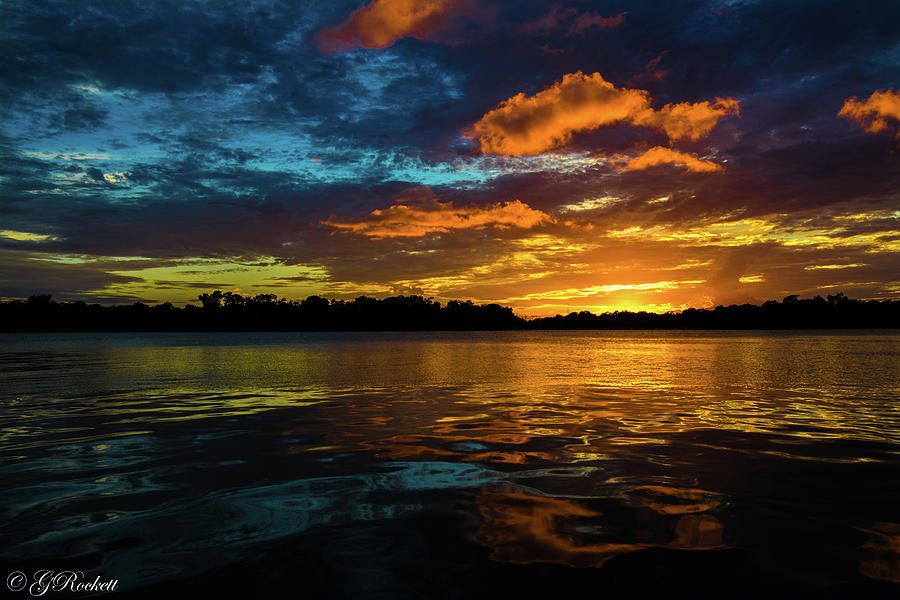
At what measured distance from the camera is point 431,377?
27.9m

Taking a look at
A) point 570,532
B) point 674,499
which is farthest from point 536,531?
point 674,499

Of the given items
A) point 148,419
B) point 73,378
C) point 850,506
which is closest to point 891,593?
point 850,506

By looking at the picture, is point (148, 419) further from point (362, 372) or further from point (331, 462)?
point (362, 372)

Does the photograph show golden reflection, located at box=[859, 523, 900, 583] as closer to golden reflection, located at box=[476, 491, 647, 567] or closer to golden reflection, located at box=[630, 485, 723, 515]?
golden reflection, located at box=[630, 485, 723, 515]

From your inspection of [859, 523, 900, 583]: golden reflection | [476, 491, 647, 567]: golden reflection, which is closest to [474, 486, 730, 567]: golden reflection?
[476, 491, 647, 567]: golden reflection
